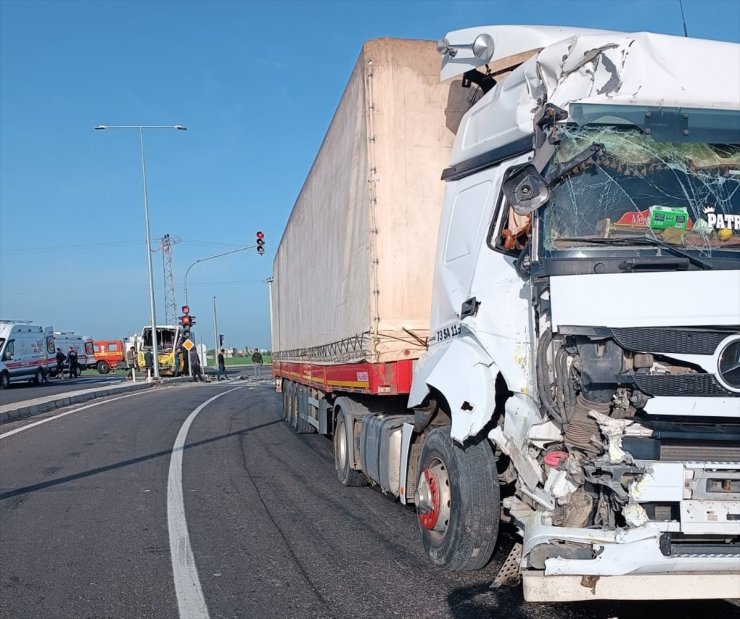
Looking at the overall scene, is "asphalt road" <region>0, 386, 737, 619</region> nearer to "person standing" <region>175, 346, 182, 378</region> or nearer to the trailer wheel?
"person standing" <region>175, 346, 182, 378</region>

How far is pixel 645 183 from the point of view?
4270mm

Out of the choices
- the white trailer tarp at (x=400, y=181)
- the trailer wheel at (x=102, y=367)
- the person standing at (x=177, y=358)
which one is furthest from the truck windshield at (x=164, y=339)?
the white trailer tarp at (x=400, y=181)

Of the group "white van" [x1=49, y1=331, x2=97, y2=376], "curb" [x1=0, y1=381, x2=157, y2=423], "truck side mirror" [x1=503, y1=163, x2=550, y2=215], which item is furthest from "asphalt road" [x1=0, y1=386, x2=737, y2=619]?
"white van" [x1=49, y1=331, x2=97, y2=376]

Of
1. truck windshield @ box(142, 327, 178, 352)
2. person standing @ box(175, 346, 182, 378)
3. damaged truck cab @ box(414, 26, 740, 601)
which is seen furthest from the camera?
truck windshield @ box(142, 327, 178, 352)

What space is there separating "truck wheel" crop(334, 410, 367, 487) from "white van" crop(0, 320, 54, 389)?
95.0 feet

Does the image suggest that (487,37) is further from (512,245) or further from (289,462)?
(289,462)

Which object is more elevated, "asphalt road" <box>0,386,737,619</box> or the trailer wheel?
the trailer wheel

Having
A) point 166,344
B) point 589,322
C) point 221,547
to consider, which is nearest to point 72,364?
point 166,344

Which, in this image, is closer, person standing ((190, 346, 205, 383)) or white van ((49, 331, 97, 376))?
person standing ((190, 346, 205, 383))

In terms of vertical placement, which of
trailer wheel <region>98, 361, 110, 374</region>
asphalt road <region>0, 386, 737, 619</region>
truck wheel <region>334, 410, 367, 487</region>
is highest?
trailer wheel <region>98, 361, 110, 374</region>

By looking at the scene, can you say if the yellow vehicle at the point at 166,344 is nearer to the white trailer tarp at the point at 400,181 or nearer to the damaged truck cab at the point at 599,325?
the white trailer tarp at the point at 400,181

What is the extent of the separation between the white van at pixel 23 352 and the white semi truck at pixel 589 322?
32.2 meters

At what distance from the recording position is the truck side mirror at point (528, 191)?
4078 millimetres

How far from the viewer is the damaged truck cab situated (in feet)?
12.0
